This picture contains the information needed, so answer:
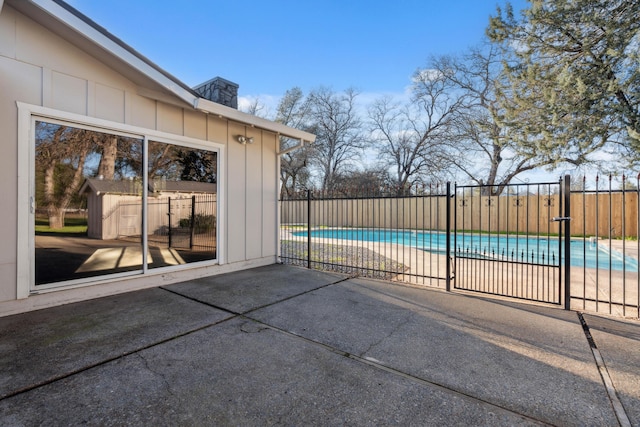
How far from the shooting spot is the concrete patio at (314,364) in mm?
1789

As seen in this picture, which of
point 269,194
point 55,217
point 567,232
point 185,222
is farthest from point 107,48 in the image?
point 567,232

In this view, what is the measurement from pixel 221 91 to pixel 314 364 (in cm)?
527

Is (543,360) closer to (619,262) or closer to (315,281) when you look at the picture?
(315,281)

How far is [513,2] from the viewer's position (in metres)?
12.0

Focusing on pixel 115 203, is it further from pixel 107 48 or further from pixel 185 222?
pixel 107 48

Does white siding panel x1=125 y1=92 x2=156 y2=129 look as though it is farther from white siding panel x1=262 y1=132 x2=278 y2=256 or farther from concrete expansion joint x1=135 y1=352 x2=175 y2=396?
concrete expansion joint x1=135 y1=352 x2=175 y2=396

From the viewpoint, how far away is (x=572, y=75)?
9828 millimetres

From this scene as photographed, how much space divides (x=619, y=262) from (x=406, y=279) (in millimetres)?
7367

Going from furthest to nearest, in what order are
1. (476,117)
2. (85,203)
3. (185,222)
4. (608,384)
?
1. (476,117)
2. (185,222)
3. (85,203)
4. (608,384)

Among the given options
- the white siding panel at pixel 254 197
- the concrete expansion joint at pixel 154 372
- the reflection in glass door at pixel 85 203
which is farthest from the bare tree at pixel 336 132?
the concrete expansion joint at pixel 154 372

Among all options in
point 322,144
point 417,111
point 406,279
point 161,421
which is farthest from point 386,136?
point 161,421

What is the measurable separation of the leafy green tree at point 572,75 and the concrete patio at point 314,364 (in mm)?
10274

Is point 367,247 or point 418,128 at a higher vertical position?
point 418,128

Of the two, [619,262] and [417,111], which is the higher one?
[417,111]
